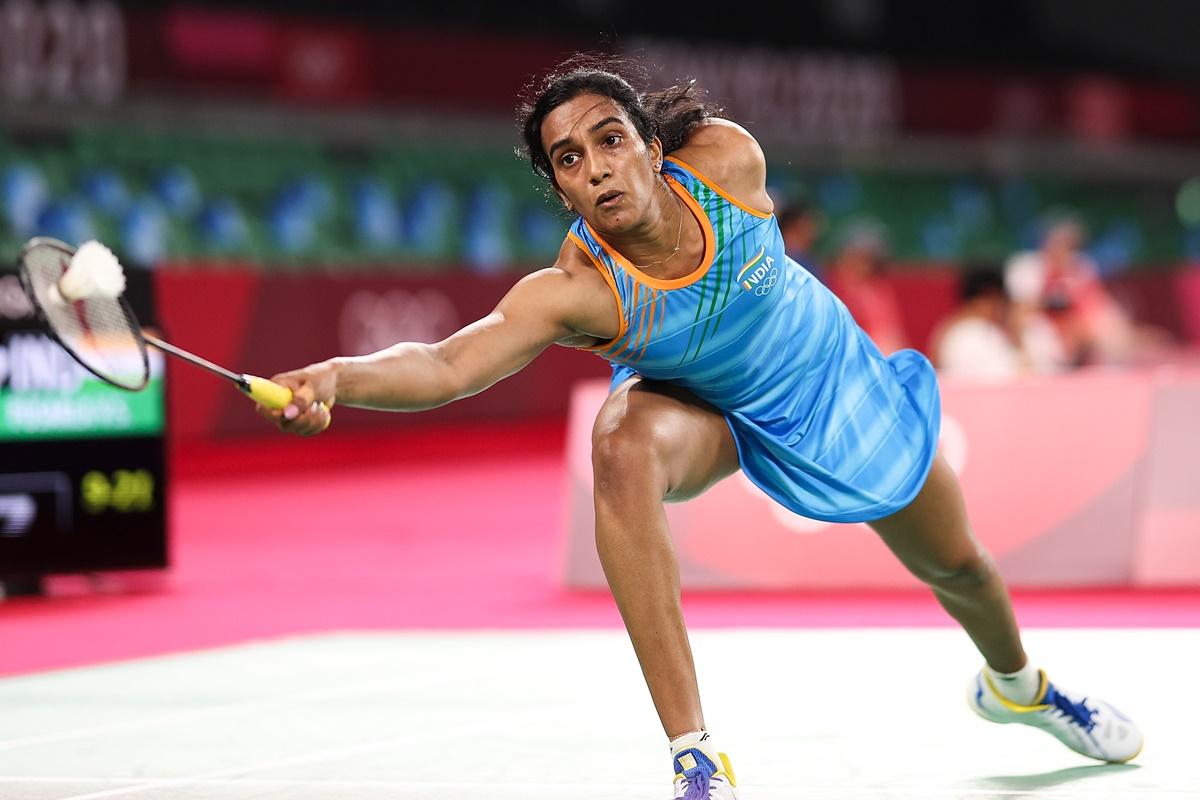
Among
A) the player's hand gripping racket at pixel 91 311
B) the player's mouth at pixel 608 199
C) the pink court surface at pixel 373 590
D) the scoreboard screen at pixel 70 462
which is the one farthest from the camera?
the scoreboard screen at pixel 70 462

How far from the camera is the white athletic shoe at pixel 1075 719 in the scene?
4.32 metres

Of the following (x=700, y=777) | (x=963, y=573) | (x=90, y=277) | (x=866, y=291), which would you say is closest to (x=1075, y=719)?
(x=963, y=573)

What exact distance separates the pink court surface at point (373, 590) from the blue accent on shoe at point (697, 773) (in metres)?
3.03

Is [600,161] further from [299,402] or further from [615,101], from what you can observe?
[299,402]

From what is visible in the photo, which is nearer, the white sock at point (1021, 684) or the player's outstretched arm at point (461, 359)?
the player's outstretched arm at point (461, 359)

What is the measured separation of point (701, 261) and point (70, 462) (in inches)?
176

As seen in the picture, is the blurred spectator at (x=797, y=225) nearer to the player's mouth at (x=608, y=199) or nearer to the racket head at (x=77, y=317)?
the racket head at (x=77, y=317)

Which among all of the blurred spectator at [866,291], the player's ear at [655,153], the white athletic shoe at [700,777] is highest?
the blurred spectator at [866,291]

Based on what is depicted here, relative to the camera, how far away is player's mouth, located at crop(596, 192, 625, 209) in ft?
12.6

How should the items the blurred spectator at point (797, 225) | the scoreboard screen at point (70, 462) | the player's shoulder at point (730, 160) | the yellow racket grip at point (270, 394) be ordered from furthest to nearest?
the blurred spectator at point (797, 225)
the scoreboard screen at point (70, 462)
the player's shoulder at point (730, 160)
the yellow racket grip at point (270, 394)

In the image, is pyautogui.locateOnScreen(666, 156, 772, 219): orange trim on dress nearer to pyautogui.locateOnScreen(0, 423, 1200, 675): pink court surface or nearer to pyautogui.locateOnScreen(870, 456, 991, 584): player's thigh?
pyautogui.locateOnScreen(870, 456, 991, 584): player's thigh

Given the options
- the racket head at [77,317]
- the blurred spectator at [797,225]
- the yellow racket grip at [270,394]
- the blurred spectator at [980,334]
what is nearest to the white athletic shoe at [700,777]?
the yellow racket grip at [270,394]

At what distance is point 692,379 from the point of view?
407 centimetres

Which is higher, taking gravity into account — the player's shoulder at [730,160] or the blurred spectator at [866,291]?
the blurred spectator at [866,291]
